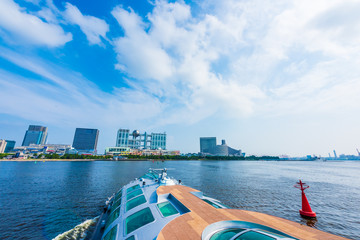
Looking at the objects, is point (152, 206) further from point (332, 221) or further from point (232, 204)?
point (332, 221)

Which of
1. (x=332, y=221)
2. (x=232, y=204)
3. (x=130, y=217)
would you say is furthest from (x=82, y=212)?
(x=332, y=221)

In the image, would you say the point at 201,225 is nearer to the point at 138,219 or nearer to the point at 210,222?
the point at 210,222

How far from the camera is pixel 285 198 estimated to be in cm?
2420

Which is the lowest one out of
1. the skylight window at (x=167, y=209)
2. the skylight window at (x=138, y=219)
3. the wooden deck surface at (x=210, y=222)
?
the skylight window at (x=138, y=219)

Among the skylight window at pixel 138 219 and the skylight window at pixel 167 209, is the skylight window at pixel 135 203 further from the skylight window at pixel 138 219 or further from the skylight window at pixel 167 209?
the skylight window at pixel 167 209

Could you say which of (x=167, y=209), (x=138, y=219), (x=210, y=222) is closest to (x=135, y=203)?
(x=138, y=219)

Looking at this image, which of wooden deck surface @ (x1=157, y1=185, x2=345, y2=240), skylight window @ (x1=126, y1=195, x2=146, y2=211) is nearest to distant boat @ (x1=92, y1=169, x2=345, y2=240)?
wooden deck surface @ (x1=157, y1=185, x2=345, y2=240)

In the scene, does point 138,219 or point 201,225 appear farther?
point 138,219

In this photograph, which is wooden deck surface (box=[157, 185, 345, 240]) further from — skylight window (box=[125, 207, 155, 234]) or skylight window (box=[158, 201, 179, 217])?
skylight window (box=[125, 207, 155, 234])

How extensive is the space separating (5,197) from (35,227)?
16939 mm

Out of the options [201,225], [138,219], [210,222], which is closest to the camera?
[201,225]

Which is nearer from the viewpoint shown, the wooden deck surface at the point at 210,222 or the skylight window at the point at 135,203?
the wooden deck surface at the point at 210,222

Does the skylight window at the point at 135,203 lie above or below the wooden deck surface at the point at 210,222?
below

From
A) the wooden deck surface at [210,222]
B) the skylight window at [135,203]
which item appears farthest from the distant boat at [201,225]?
the skylight window at [135,203]
